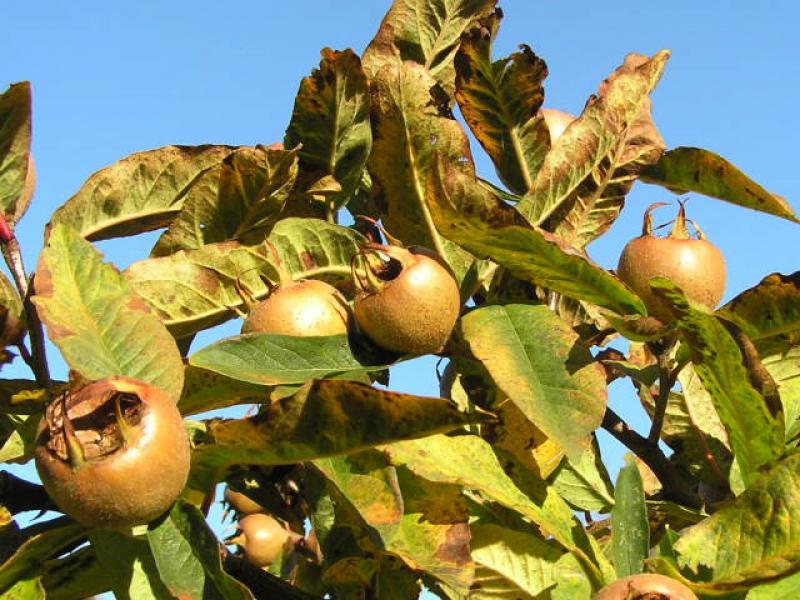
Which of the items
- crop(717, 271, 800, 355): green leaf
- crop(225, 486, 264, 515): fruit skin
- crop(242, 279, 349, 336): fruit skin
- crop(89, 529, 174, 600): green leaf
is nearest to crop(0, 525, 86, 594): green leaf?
crop(89, 529, 174, 600): green leaf

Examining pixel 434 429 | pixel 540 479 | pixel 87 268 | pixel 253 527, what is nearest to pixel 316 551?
pixel 253 527

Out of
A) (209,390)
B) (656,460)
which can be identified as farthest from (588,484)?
(209,390)

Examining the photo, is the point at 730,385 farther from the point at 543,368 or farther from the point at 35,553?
the point at 35,553

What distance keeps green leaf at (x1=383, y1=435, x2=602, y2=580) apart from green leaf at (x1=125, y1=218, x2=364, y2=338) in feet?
1.21

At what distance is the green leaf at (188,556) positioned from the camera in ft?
4.60

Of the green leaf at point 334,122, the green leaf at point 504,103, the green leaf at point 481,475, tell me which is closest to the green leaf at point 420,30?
the green leaf at point 504,103

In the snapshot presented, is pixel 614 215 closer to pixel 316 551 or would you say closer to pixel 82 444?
pixel 82 444

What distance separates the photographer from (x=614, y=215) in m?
1.88

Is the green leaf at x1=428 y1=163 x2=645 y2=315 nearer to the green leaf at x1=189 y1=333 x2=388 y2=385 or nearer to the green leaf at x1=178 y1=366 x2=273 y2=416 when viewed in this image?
the green leaf at x1=189 y1=333 x2=388 y2=385

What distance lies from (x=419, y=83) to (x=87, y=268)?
570 mm

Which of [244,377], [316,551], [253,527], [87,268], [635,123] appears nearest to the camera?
[244,377]

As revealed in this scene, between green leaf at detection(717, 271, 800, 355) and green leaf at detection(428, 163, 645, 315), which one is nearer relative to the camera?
green leaf at detection(428, 163, 645, 315)

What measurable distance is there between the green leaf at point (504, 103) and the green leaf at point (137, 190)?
1.39 ft

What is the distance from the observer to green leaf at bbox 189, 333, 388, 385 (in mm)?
1417
